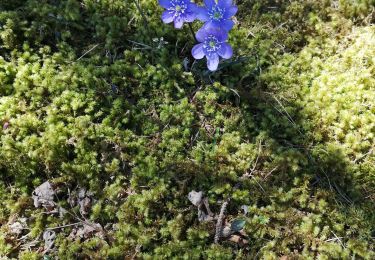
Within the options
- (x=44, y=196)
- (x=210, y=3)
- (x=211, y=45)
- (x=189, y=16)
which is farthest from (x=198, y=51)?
(x=44, y=196)

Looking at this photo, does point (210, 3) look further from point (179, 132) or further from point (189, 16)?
point (179, 132)

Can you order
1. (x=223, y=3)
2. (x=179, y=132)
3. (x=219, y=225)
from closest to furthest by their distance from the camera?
(x=223, y=3) < (x=219, y=225) < (x=179, y=132)

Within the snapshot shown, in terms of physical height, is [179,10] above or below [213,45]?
above

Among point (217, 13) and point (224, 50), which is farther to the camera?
point (224, 50)

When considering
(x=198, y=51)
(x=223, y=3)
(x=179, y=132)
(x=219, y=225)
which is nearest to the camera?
(x=223, y=3)

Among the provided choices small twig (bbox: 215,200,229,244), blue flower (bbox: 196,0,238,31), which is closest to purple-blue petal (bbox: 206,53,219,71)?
blue flower (bbox: 196,0,238,31)
